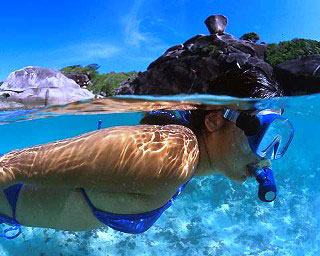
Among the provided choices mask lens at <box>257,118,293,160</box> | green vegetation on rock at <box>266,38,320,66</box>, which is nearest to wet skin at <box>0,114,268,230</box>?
mask lens at <box>257,118,293,160</box>

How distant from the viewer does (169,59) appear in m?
5.91

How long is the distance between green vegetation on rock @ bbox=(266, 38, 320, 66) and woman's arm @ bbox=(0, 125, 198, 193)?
3.43m

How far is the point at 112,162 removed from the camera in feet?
9.07

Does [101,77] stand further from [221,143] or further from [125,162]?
[125,162]

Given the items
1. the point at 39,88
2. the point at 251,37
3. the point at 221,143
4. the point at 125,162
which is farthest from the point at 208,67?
the point at 39,88

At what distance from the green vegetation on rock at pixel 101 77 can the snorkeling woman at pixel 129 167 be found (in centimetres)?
248

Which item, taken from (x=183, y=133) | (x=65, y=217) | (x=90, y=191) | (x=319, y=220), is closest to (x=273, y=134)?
(x=183, y=133)

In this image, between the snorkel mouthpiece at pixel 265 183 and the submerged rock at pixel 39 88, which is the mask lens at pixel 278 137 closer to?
the snorkel mouthpiece at pixel 265 183

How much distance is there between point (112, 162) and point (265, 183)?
1.96 metres

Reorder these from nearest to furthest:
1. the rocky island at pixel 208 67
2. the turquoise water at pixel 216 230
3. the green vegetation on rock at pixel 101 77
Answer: the rocky island at pixel 208 67 → the green vegetation on rock at pixel 101 77 → the turquoise water at pixel 216 230

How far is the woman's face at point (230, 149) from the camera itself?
3719 millimetres

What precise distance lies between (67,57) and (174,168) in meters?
4.37

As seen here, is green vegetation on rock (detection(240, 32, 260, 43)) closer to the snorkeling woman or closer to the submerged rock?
the snorkeling woman

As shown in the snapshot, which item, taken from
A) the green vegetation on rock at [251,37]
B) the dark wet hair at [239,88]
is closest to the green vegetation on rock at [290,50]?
the green vegetation on rock at [251,37]
